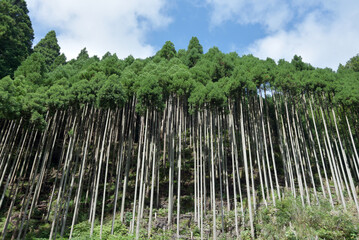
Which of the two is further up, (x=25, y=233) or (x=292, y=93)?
(x=292, y=93)

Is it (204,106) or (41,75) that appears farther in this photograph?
(41,75)

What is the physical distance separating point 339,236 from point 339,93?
26.4 feet

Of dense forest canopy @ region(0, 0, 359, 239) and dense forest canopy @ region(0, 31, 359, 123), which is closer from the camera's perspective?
dense forest canopy @ region(0, 0, 359, 239)

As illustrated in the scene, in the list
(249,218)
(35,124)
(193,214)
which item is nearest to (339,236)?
(249,218)

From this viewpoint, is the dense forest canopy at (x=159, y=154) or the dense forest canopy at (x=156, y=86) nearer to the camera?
the dense forest canopy at (x=159, y=154)

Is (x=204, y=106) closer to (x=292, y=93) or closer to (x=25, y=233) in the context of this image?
(x=292, y=93)

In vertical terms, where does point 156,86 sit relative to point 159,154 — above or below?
above

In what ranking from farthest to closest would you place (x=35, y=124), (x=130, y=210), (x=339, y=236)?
(x=130, y=210) → (x=35, y=124) → (x=339, y=236)

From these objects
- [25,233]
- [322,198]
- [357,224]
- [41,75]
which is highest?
[41,75]

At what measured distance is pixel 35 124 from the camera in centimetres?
1094

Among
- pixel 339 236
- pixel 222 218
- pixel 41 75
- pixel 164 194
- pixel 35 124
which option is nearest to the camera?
pixel 339 236

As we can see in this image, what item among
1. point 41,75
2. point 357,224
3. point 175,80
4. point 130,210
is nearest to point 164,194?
point 130,210

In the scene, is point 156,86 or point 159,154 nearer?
point 156,86

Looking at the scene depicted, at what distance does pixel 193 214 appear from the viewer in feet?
37.3
